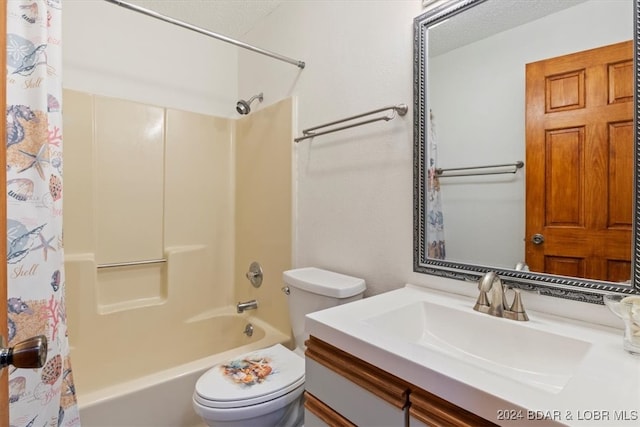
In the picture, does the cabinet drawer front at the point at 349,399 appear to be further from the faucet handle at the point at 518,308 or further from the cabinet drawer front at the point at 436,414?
the faucet handle at the point at 518,308

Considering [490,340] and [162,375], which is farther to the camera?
[162,375]

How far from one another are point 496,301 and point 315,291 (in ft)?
2.26

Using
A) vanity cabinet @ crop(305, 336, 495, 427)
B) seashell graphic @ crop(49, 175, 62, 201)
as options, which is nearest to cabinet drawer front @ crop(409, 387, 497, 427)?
vanity cabinet @ crop(305, 336, 495, 427)

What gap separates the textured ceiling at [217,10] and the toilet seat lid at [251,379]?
200 cm

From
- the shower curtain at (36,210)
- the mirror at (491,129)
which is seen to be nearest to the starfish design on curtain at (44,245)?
the shower curtain at (36,210)

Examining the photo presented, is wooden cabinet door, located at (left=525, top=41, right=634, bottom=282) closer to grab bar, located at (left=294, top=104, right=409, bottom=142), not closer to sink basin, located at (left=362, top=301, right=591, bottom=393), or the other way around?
sink basin, located at (left=362, top=301, right=591, bottom=393)

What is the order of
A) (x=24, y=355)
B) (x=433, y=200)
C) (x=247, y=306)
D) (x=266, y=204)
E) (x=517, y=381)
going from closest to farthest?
(x=24, y=355) < (x=517, y=381) < (x=433, y=200) < (x=247, y=306) < (x=266, y=204)

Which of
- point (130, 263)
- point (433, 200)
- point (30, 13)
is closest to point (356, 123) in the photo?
point (433, 200)

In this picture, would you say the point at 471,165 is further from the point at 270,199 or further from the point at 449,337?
the point at 270,199

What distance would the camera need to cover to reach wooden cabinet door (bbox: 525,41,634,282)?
83 cm

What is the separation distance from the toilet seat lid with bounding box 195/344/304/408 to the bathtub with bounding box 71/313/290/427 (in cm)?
21

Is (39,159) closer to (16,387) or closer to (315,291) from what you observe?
(16,387)

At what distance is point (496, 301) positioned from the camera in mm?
960

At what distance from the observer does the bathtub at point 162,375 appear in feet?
4.19
